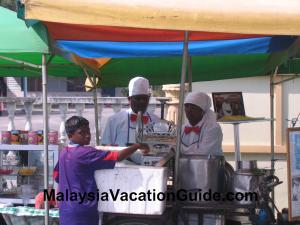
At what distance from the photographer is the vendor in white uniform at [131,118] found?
15.9ft

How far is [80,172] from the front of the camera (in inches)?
146

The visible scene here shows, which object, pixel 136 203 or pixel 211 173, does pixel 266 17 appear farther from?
pixel 136 203

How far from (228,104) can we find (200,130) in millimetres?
1702

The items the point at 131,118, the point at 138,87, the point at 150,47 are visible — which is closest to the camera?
the point at 138,87

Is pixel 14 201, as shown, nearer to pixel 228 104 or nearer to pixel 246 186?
pixel 228 104

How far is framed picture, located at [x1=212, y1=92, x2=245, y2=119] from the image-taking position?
239 inches

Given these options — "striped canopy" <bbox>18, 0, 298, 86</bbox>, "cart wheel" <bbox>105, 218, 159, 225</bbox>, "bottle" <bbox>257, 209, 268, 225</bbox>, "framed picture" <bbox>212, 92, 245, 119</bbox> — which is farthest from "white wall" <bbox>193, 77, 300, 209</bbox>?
"cart wheel" <bbox>105, 218, 159, 225</bbox>

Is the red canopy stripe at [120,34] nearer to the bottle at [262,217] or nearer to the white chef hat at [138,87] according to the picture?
the white chef hat at [138,87]

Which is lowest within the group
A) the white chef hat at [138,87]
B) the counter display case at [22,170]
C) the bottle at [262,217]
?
the bottle at [262,217]

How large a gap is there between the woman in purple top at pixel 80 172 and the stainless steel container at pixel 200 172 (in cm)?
36

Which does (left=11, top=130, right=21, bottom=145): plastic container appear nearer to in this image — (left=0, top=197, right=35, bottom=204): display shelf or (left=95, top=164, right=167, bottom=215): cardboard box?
(left=0, top=197, right=35, bottom=204): display shelf

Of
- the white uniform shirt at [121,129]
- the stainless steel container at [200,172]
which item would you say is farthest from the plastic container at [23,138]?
the stainless steel container at [200,172]

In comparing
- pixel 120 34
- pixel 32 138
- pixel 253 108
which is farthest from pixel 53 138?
pixel 253 108

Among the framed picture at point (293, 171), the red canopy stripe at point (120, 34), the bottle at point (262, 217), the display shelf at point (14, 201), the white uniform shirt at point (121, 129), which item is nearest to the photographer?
the bottle at point (262, 217)
